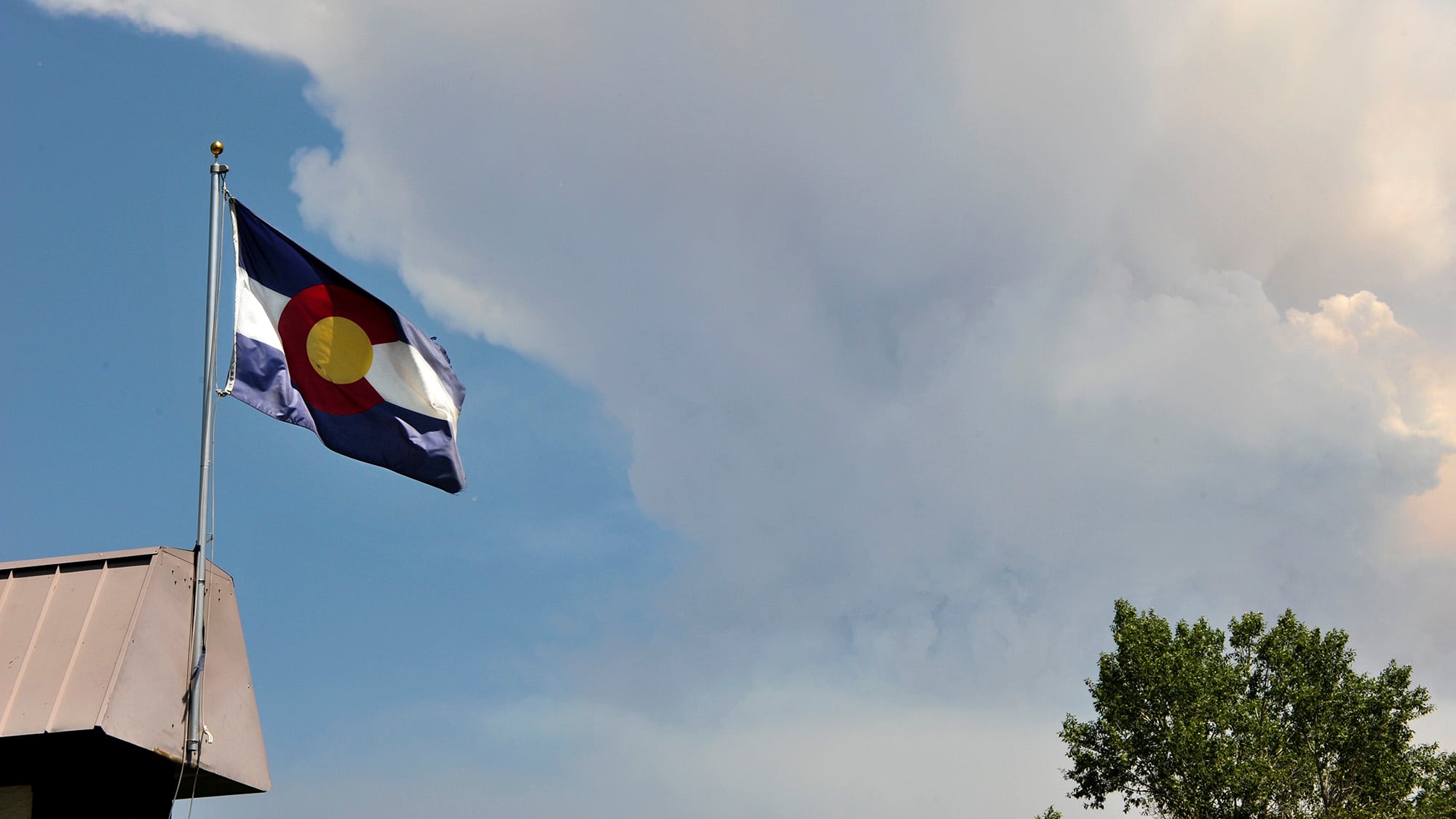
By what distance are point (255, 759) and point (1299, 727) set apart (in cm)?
3408

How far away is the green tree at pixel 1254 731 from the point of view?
34.5 m

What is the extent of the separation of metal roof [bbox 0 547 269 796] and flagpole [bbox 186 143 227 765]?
79mm

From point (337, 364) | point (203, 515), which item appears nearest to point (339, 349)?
point (337, 364)

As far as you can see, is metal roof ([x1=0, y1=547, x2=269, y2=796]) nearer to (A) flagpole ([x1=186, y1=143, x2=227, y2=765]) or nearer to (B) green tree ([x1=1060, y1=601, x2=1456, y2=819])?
(A) flagpole ([x1=186, y1=143, x2=227, y2=765])

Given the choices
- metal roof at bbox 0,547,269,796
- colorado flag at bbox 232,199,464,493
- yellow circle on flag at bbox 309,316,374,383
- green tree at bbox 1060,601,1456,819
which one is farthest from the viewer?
green tree at bbox 1060,601,1456,819

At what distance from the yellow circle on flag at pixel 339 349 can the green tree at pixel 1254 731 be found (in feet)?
98.3

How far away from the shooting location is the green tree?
34.5m

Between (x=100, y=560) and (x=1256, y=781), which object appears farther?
(x=1256, y=781)

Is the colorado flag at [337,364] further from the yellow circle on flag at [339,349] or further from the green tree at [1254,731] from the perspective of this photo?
the green tree at [1254,731]

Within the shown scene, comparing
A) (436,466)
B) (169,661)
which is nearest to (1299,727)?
(436,466)

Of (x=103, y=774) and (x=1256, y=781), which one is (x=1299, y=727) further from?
(x=103, y=774)

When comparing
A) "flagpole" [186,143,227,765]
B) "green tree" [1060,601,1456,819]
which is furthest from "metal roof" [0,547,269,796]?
"green tree" [1060,601,1456,819]

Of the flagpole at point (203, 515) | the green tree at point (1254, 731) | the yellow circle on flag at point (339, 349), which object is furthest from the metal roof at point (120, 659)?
the green tree at point (1254, 731)

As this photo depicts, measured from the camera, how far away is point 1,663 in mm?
9578
